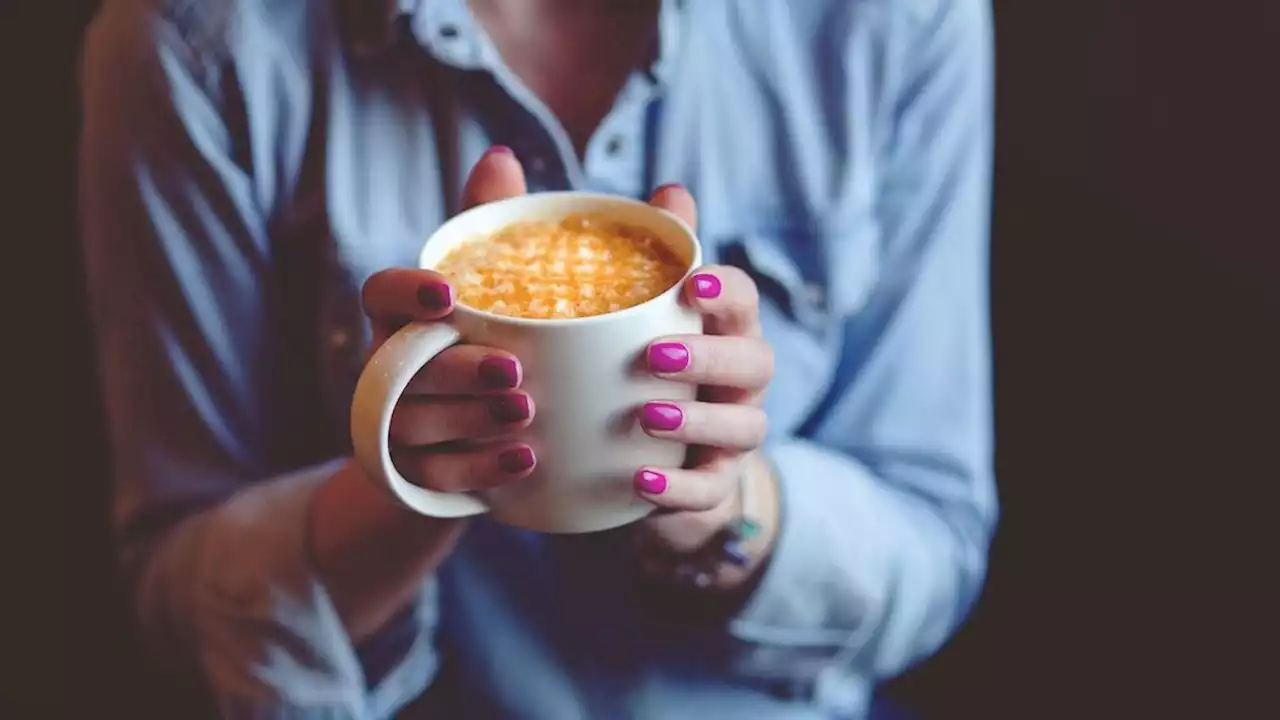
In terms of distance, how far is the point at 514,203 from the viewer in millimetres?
459

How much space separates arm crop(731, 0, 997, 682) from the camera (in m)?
0.61

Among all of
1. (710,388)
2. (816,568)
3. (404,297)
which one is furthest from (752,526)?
(404,297)

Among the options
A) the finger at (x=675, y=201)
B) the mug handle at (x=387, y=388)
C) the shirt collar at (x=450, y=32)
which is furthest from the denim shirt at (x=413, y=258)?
the mug handle at (x=387, y=388)

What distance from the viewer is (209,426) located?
2.03 ft

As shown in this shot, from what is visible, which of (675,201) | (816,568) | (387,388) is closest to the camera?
(387,388)

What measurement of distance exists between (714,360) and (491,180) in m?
0.16

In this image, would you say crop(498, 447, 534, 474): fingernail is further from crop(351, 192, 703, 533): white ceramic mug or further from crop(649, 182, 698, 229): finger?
crop(649, 182, 698, 229): finger

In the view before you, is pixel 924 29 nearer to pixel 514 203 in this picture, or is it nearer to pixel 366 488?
pixel 514 203

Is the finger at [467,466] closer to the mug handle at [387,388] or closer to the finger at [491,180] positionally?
the mug handle at [387,388]

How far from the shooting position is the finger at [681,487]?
409 mm

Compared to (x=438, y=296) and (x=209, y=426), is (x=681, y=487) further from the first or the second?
(x=209, y=426)

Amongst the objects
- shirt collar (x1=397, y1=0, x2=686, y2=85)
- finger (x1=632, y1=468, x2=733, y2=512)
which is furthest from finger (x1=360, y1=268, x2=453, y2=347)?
shirt collar (x1=397, y1=0, x2=686, y2=85)

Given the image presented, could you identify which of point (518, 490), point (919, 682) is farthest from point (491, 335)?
point (919, 682)

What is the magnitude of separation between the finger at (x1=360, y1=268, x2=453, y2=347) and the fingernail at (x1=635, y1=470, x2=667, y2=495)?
10 centimetres
